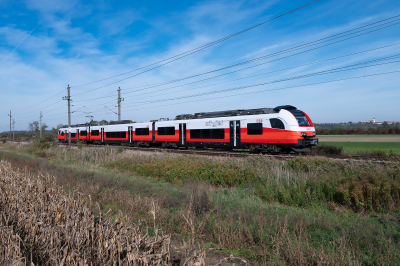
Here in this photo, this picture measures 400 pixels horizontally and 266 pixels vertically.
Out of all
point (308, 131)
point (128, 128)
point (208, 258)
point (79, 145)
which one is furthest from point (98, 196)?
point (128, 128)

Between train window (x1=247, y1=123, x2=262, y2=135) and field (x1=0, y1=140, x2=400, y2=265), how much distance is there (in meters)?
6.05

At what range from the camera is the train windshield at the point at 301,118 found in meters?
18.5

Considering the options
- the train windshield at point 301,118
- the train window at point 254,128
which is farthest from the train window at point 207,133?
the train windshield at point 301,118

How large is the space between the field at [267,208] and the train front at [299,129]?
524 centimetres

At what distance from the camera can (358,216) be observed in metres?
7.16

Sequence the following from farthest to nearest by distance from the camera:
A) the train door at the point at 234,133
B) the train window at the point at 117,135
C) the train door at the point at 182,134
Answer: the train window at the point at 117,135 < the train door at the point at 182,134 < the train door at the point at 234,133

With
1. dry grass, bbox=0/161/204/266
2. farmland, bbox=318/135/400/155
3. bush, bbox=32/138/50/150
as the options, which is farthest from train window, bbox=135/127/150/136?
dry grass, bbox=0/161/204/266

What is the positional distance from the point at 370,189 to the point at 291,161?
5.29 metres

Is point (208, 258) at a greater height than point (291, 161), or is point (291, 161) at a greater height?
point (291, 161)

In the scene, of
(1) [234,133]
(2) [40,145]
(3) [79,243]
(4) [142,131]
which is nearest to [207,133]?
(1) [234,133]

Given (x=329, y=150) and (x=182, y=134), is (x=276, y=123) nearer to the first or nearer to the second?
(x=329, y=150)

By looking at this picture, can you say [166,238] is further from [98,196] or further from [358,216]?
[98,196]

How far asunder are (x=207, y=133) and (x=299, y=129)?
28.3ft

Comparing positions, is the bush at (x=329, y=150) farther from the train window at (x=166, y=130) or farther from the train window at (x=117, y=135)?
the train window at (x=117, y=135)
